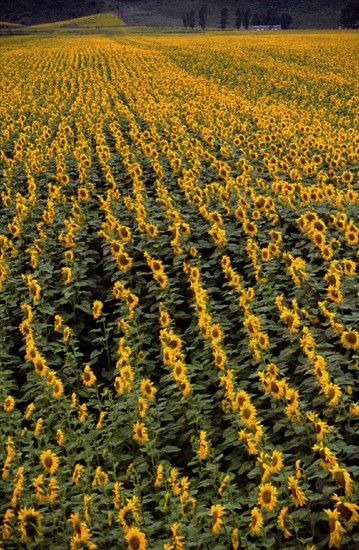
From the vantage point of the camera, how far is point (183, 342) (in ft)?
18.3

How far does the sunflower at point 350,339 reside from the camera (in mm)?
4812

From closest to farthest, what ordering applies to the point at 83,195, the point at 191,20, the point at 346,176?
1. the point at 346,176
2. the point at 83,195
3. the point at 191,20

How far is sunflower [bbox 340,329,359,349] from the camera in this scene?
4812 mm

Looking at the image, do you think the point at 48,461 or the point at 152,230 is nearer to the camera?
the point at 48,461

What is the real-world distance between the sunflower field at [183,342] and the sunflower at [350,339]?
0.9 inches

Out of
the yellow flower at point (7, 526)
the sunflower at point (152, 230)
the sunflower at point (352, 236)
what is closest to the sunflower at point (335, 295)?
the sunflower at point (352, 236)

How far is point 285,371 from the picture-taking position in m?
5.25

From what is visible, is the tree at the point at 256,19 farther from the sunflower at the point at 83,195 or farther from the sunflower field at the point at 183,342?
the sunflower at the point at 83,195

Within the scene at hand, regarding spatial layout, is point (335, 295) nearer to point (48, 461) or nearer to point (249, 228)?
point (249, 228)

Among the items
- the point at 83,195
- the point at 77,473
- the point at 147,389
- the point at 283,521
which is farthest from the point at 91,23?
the point at 283,521

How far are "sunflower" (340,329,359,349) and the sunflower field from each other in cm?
2

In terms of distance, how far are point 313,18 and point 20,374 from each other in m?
175

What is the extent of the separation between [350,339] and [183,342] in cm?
144

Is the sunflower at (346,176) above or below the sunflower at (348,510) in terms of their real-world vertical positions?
above
